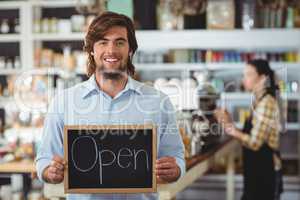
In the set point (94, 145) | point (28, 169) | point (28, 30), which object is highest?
point (28, 30)

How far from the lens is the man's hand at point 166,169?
1875 mm

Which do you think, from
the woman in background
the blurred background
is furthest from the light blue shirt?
the blurred background

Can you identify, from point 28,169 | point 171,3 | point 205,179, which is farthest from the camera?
point 205,179

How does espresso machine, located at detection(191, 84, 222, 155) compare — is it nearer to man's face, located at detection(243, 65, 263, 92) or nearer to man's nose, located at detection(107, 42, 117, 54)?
man's face, located at detection(243, 65, 263, 92)

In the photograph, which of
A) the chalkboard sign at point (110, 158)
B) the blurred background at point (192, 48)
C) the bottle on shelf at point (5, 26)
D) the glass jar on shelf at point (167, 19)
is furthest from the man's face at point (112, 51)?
the bottle on shelf at point (5, 26)

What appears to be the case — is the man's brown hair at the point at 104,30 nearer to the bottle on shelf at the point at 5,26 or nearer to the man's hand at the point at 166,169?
the man's hand at the point at 166,169

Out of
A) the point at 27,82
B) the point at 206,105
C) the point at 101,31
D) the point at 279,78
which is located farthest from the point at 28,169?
the point at 279,78

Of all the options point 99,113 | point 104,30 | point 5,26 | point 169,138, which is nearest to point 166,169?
point 169,138

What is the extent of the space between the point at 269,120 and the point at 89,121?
75.6 inches

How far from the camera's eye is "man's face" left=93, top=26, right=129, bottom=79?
73.4 inches

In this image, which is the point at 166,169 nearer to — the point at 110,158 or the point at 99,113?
the point at 110,158

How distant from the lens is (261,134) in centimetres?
351

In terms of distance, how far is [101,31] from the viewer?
1.87m

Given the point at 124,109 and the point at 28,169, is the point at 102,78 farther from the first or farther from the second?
the point at 28,169
